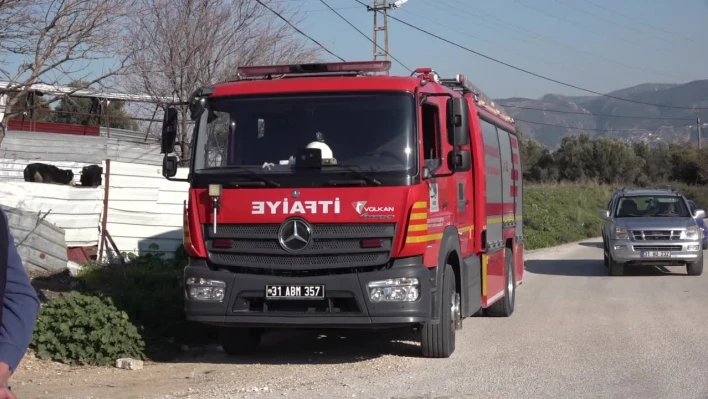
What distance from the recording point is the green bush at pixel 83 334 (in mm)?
8984

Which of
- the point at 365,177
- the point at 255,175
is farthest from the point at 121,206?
the point at 365,177

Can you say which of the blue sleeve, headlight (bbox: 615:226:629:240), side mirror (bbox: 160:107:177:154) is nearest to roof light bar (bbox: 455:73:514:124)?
side mirror (bbox: 160:107:177:154)

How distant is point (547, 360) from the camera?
896 cm

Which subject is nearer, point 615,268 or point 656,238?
A: point 656,238

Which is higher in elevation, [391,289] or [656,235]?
[391,289]

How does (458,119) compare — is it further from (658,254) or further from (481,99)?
(658,254)

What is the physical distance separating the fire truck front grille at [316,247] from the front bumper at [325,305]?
107mm

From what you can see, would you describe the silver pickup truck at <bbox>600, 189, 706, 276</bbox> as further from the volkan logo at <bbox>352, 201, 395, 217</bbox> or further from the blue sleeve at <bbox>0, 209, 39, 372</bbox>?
the blue sleeve at <bbox>0, 209, 39, 372</bbox>

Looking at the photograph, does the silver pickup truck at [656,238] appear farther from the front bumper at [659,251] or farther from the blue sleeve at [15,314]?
the blue sleeve at [15,314]

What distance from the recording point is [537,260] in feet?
81.6

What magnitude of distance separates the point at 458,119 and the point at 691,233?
451 inches

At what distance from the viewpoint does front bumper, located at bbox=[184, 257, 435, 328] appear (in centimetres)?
815

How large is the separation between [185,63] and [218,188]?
13.8 metres

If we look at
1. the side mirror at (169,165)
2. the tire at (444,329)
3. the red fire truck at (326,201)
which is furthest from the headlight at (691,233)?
the side mirror at (169,165)
